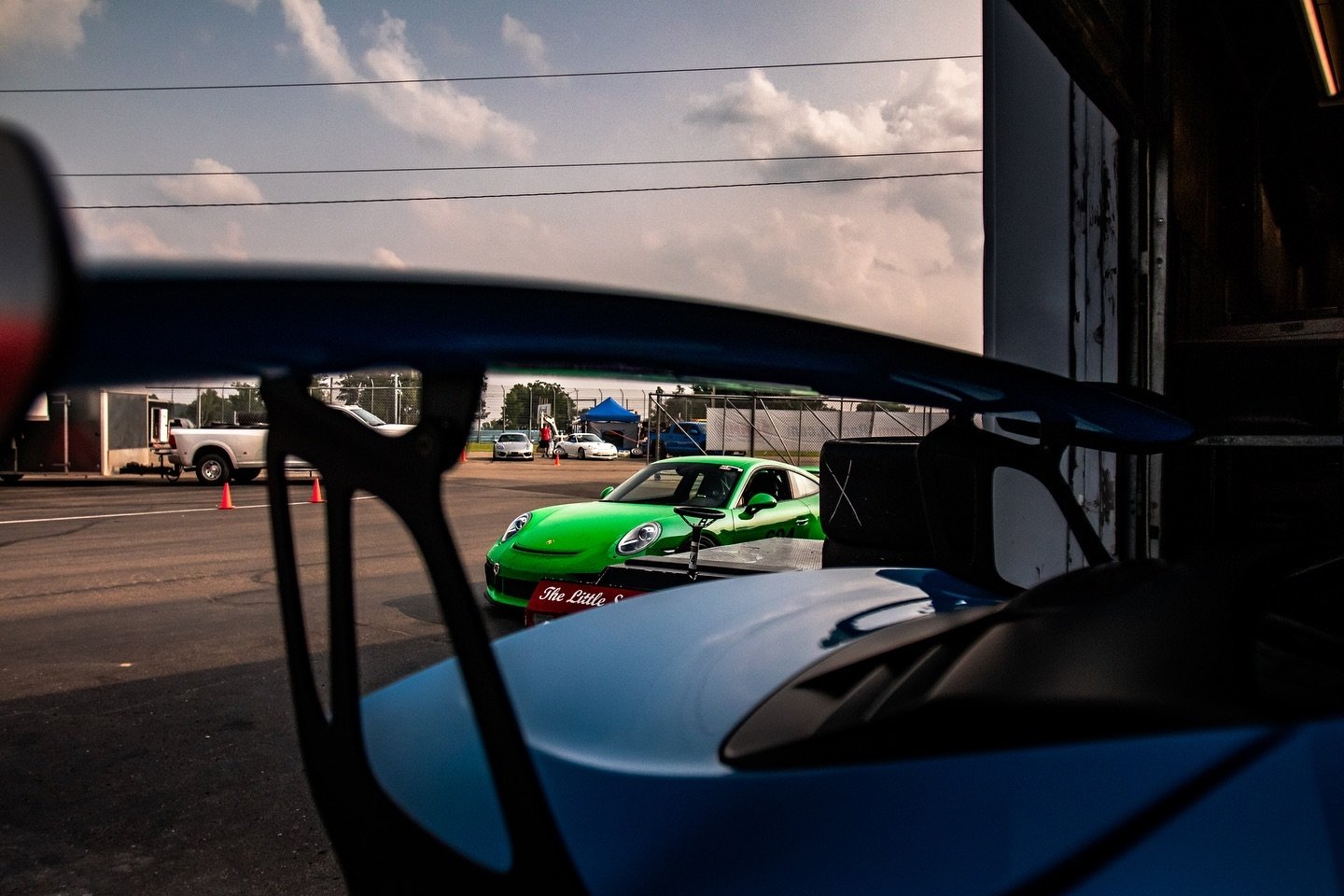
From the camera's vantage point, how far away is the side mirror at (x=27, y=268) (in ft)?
1.33

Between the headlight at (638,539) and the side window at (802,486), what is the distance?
1963mm

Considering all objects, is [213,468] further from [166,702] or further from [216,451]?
[166,702]

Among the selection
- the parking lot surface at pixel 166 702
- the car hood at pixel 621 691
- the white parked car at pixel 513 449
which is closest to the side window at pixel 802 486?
the parking lot surface at pixel 166 702

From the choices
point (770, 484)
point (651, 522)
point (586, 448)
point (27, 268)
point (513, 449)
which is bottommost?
point (586, 448)

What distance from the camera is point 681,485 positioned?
7152mm

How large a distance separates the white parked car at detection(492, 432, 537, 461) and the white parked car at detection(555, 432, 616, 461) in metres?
1.45

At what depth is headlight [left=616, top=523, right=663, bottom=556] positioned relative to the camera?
235 inches

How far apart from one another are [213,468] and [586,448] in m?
21.2

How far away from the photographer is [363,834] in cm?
86

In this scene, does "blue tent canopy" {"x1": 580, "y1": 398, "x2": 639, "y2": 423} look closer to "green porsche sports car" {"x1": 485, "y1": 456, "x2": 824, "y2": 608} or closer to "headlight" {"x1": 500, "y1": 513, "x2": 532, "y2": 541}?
"green porsche sports car" {"x1": 485, "y1": 456, "x2": 824, "y2": 608}

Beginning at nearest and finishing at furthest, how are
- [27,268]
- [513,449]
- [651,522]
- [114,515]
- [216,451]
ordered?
[27,268] → [651,522] → [114,515] → [216,451] → [513,449]

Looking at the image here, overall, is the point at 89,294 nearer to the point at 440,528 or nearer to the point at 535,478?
the point at 440,528

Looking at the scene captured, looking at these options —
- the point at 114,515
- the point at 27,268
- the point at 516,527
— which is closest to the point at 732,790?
the point at 27,268

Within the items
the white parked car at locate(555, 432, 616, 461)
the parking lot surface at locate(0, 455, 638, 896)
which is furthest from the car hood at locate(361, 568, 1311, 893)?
the white parked car at locate(555, 432, 616, 461)
